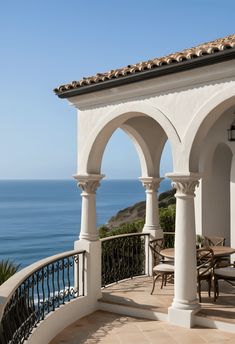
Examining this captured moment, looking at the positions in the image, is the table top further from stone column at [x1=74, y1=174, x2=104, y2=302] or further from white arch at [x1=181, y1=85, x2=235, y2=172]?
white arch at [x1=181, y1=85, x2=235, y2=172]

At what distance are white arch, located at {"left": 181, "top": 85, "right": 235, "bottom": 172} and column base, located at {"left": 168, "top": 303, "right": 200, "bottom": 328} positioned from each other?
2526 millimetres

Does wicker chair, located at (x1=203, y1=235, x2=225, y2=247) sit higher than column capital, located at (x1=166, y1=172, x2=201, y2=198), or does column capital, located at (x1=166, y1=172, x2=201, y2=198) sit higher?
column capital, located at (x1=166, y1=172, x2=201, y2=198)

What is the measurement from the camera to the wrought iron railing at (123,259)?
1099 centimetres

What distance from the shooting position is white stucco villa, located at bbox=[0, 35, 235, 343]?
7.67m

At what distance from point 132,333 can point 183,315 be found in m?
0.97

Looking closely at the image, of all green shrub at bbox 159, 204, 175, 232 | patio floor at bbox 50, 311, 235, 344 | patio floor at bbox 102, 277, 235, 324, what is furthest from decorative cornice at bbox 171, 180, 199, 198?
green shrub at bbox 159, 204, 175, 232

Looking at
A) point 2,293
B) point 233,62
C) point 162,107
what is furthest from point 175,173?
point 2,293

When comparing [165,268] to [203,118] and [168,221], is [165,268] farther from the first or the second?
[168,221]

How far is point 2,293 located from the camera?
572 centimetres

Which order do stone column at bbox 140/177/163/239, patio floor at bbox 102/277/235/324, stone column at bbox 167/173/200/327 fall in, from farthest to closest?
stone column at bbox 140/177/163/239 < patio floor at bbox 102/277/235/324 < stone column at bbox 167/173/200/327

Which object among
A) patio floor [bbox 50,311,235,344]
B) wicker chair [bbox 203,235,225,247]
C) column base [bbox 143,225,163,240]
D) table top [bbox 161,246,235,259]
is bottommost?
patio floor [bbox 50,311,235,344]

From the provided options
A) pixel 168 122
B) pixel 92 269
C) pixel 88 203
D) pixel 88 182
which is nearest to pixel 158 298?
pixel 92 269

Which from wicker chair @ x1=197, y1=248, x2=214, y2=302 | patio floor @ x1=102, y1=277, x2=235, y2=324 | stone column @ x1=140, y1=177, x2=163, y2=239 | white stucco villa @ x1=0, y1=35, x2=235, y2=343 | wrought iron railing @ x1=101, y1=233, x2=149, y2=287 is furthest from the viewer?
stone column @ x1=140, y1=177, x2=163, y2=239

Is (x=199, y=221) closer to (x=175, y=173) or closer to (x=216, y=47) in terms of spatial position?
(x=175, y=173)
